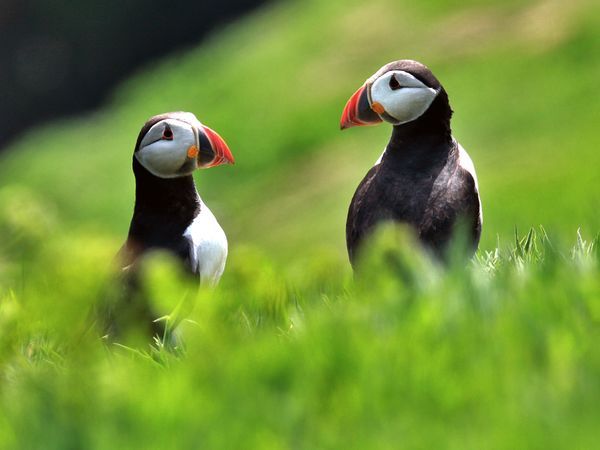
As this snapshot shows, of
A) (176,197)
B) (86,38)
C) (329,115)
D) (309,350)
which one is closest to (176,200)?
(176,197)

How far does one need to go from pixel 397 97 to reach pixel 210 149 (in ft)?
2.60

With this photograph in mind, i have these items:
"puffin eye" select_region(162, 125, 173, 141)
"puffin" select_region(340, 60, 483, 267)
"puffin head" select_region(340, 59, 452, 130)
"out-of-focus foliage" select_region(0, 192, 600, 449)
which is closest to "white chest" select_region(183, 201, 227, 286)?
"puffin eye" select_region(162, 125, 173, 141)

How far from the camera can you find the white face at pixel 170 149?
493 centimetres

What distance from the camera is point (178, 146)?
4.96 m

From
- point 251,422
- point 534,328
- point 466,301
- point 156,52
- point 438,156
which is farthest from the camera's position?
point 156,52

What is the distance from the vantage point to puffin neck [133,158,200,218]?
510 cm

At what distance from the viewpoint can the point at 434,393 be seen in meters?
2.22

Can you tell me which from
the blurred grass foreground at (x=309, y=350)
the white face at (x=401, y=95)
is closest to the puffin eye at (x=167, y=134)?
the white face at (x=401, y=95)

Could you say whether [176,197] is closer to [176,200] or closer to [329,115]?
[176,200]

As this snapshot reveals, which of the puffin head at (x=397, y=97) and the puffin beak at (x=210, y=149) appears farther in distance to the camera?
the puffin head at (x=397, y=97)

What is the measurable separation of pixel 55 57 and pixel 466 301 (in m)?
36.5

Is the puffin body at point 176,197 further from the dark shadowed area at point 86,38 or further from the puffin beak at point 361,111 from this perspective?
the dark shadowed area at point 86,38

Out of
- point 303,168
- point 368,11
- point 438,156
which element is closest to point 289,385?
point 438,156

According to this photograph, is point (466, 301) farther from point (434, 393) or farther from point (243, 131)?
point (243, 131)
